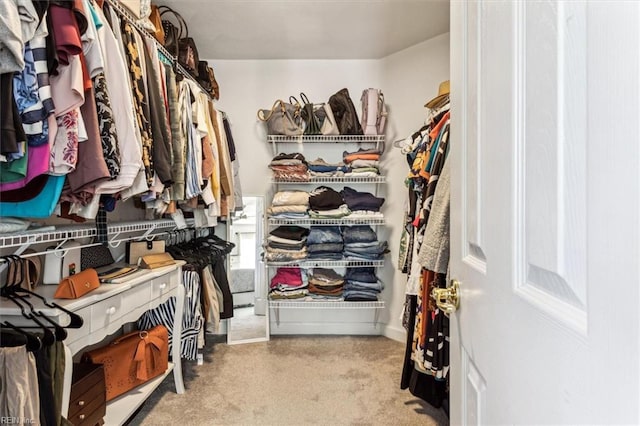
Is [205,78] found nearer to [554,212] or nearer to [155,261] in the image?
[155,261]

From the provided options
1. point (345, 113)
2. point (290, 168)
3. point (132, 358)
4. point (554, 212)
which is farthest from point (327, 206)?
point (554, 212)

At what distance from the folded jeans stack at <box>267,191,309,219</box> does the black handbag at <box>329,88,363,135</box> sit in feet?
1.98

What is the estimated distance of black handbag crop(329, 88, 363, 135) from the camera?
8.45ft

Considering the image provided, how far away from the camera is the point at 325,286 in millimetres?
2611

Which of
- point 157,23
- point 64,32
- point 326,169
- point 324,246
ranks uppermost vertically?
point 157,23

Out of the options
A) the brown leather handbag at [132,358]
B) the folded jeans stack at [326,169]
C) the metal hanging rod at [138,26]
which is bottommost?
the brown leather handbag at [132,358]

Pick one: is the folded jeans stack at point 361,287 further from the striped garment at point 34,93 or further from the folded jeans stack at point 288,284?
the striped garment at point 34,93

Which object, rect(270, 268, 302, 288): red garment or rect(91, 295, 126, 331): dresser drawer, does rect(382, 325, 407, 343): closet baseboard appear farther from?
rect(91, 295, 126, 331): dresser drawer

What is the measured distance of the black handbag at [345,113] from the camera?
258 centimetres

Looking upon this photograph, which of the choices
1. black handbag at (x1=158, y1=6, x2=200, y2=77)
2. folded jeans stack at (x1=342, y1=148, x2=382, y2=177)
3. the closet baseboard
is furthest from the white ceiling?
the closet baseboard

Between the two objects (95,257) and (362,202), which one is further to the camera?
(362,202)

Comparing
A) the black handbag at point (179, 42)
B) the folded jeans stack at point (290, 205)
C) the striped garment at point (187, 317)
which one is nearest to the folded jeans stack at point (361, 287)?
the folded jeans stack at point (290, 205)

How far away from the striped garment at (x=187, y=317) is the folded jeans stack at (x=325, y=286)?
2.84ft

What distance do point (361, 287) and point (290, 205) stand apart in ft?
2.78
